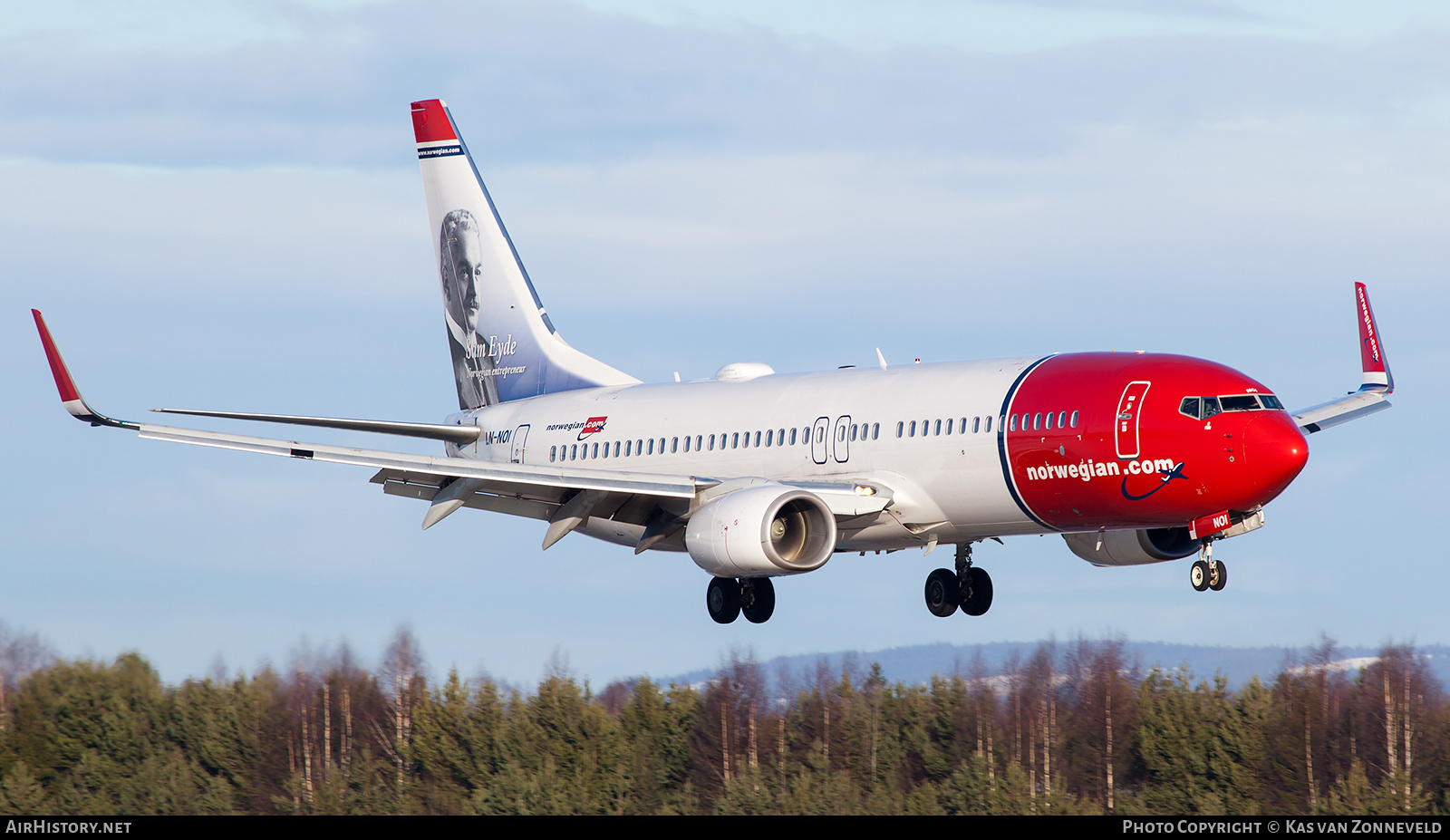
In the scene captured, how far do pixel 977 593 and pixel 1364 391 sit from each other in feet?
35.0

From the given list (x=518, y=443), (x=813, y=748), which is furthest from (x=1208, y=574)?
(x=813, y=748)

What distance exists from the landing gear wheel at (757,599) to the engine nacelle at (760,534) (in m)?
4.07

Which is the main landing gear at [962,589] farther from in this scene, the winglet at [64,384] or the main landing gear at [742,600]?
the winglet at [64,384]

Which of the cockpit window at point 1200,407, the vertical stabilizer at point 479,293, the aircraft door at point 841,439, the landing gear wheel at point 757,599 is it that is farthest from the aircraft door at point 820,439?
the vertical stabilizer at point 479,293

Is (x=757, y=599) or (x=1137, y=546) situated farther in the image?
(x=757, y=599)

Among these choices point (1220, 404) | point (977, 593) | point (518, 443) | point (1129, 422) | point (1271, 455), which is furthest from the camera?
point (518, 443)

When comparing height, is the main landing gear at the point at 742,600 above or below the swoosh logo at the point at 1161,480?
below

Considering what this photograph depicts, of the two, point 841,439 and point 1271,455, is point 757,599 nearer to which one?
point 841,439

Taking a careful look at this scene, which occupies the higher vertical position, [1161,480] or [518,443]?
[518,443]

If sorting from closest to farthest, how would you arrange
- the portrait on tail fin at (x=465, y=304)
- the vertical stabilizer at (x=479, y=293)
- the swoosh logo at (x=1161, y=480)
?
1. the swoosh logo at (x=1161, y=480)
2. the vertical stabilizer at (x=479, y=293)
3. the portrait on tail fin at (x=465, y=304)

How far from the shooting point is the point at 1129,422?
1249 inches

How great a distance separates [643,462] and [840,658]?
91.9 m

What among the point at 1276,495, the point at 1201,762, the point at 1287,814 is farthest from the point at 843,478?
the point at 1201,762

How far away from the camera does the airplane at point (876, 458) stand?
3162 cm
